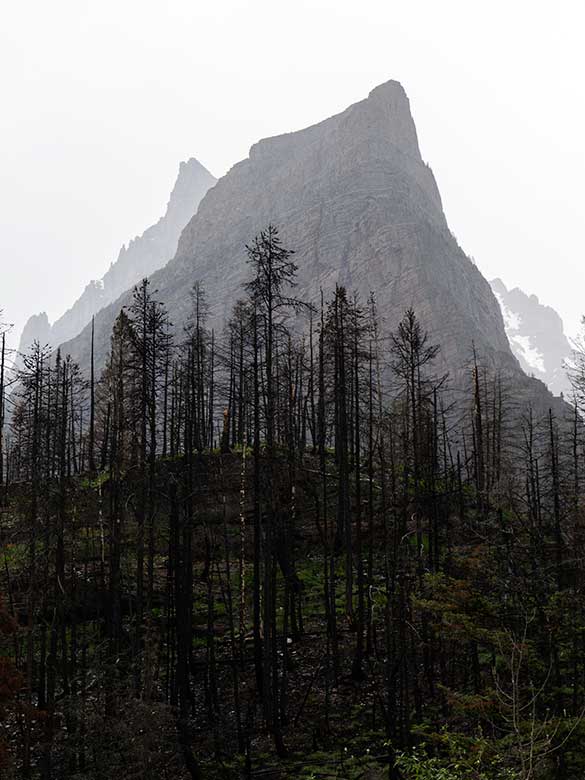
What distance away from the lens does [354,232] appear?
129m

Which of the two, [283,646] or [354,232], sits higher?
[354,232]

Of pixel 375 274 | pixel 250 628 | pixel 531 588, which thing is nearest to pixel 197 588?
pixel 250 628

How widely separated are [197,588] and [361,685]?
10.2 meters

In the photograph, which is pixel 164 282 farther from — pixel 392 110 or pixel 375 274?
pixel 392 110

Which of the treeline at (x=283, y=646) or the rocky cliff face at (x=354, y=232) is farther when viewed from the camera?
the rocky cliff face at (x=354, y=232)

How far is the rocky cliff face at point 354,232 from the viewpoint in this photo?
11650cm

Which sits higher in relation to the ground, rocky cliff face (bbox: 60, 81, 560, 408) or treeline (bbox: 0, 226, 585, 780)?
rocky cliff face (bbox: 60, 81, 560, 408)

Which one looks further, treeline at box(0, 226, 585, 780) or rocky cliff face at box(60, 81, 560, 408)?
rocky cliff face at box(60, 81, 560, 408)

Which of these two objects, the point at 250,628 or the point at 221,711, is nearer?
the point at 221,711

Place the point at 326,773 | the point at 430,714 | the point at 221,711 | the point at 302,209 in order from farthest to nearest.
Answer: the point at 302,209
the point at 221,711
the point at 430,714
the point at 326,773

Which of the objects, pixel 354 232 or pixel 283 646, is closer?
pixel 283 646

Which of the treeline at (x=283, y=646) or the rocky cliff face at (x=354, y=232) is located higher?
the rocky cliff face at (x=354, y=232)

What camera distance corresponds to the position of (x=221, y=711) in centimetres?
1812

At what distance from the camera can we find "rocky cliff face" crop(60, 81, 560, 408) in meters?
116
